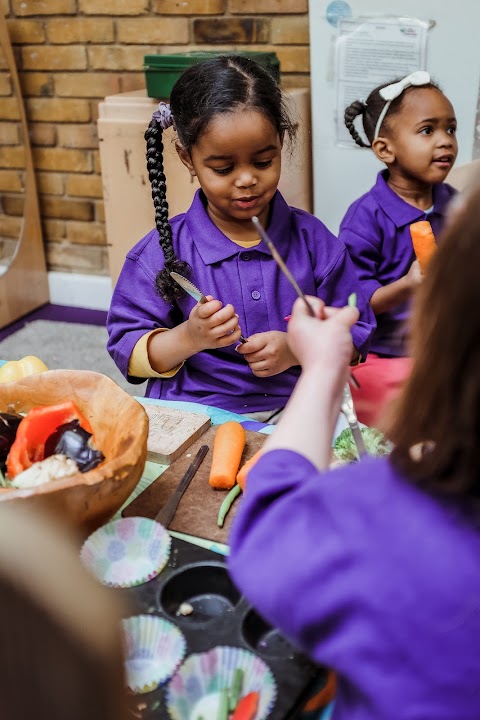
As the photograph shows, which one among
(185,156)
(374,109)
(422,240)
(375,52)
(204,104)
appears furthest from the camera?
(375,52)

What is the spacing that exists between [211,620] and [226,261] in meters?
0.86

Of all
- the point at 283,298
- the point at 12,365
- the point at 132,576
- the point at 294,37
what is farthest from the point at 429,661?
the point at 294,37

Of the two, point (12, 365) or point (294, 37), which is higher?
point (294, 37)

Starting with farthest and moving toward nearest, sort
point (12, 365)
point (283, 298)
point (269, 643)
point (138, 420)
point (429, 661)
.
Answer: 1. point (283, 298)
2. point (12, 365)
3. point (138, 420)
4. point (269, 643)
5. point (429, 661)

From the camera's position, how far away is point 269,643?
0.74m

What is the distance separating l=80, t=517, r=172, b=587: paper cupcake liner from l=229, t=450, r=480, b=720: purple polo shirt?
10.2 inches

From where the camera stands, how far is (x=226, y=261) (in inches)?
58.5

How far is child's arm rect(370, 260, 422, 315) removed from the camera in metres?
1.72

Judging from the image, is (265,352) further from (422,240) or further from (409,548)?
(409,548)

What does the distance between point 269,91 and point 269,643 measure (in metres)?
1.03

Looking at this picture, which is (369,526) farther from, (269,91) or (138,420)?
(269,91)

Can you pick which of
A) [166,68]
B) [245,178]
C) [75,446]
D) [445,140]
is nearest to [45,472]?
[75,446]

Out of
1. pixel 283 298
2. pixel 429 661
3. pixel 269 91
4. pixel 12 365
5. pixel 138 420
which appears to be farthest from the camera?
pixel 283 298

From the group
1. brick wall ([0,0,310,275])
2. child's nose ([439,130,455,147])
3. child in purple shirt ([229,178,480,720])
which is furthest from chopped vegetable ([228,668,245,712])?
brick wall ([0,0,310,275])
